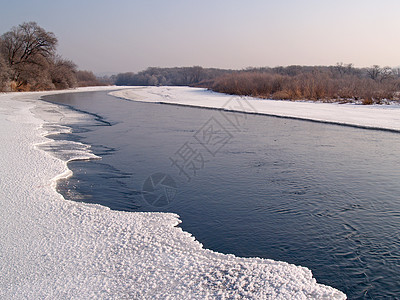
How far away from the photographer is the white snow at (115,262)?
2.71 metres

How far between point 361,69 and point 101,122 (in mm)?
57320

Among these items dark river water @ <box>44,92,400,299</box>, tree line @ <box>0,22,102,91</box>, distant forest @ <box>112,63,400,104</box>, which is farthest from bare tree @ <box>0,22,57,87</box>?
dark river water @ <box>44,92,400,299</box>

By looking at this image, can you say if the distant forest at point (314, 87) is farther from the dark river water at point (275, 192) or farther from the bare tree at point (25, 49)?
the bare tree at point (25, 49)

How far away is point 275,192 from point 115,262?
2.92 m

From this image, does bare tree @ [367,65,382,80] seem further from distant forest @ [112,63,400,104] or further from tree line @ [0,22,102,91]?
tree line @ [0,22,102,91]

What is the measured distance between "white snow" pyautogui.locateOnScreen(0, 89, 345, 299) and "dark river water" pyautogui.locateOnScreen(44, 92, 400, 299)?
30cm

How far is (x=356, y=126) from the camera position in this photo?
465 inches

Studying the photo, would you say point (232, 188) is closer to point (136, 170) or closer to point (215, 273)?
point (136, 170)

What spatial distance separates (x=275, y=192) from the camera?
5.32 m

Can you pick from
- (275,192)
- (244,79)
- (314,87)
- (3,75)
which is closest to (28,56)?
(3,75)

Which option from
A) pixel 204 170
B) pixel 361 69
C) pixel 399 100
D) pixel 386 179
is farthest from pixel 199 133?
pixel 361 69

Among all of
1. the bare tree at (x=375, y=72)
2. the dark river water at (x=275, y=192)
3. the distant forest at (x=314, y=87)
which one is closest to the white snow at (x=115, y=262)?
the dark river water at (x=275, y=192)

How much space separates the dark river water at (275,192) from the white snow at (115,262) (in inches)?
11.9

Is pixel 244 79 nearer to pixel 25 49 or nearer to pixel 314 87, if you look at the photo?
pixel 314 87
